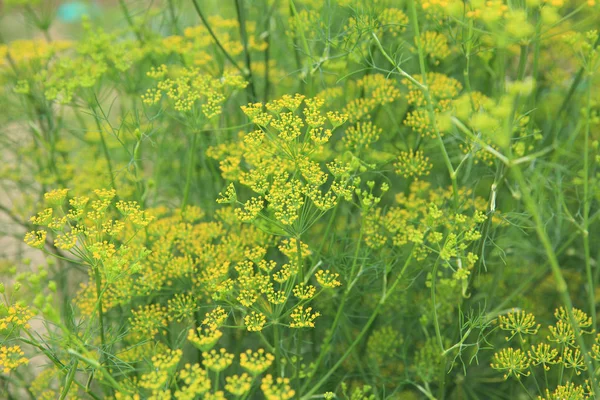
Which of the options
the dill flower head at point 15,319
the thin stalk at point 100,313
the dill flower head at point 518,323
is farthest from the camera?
the dill flower head at point 518,323

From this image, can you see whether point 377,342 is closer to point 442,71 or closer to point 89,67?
point 442,71

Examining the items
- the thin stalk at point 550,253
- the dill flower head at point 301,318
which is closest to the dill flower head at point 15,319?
the dill flower head at point 301,318

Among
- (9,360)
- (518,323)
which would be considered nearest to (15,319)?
(9,360)

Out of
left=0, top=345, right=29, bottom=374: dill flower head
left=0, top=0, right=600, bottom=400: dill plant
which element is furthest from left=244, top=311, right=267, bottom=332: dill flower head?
left=0, top=345, right=29, bottom=374: dill flower head

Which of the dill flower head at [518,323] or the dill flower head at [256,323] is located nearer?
the dill flower head at [256,323]

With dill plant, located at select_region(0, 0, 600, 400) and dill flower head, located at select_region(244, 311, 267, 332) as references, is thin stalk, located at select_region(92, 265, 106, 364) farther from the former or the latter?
dill flower head, located at select_region(244, 311, 267, 332)

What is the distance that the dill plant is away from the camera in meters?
1.70

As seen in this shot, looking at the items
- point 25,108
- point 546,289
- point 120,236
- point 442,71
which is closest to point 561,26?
point 442,71

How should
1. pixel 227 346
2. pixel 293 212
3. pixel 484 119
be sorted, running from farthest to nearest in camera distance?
pixel 227 346 → pixel 293 212 → pixel 484 119

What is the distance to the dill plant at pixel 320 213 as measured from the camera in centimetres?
170

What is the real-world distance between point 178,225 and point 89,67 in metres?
0.71

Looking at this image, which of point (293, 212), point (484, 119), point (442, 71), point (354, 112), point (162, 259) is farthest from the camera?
point (442, 71)

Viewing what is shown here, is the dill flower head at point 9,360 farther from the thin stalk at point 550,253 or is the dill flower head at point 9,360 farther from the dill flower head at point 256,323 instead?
the thin stalk at point 550,253

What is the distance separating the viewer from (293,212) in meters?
1.69
